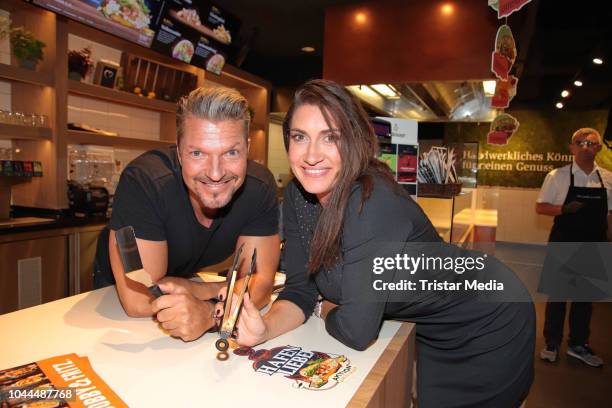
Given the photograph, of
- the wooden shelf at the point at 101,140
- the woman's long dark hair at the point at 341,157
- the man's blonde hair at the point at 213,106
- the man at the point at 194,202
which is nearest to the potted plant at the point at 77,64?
the wooden shelf at the point at 101,140

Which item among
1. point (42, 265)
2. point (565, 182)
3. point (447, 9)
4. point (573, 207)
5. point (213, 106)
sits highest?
point (447, 9)

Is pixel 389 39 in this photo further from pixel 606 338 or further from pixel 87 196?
pixel 606 338

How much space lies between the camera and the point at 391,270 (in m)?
1.09

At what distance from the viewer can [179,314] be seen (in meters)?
1.03

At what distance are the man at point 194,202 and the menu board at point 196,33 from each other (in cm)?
273

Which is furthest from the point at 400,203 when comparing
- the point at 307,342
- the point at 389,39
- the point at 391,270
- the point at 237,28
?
A: the point at 237,28

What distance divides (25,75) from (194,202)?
2400 mm

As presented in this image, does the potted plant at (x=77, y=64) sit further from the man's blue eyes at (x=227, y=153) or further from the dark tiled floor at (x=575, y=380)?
the dark tiled floor at (x=575, y=380)

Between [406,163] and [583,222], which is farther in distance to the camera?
[583,222]

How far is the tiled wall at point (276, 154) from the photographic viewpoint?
6754mm

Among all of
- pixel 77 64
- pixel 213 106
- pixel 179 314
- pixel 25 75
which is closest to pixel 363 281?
pixel 179 314

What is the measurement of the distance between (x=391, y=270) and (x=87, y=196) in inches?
115

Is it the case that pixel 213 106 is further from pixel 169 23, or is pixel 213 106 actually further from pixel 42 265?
pixel 169 23

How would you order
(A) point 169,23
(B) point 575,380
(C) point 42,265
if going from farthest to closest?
(A) point 169,23
(C) point 42,265
(B) point 575,380
